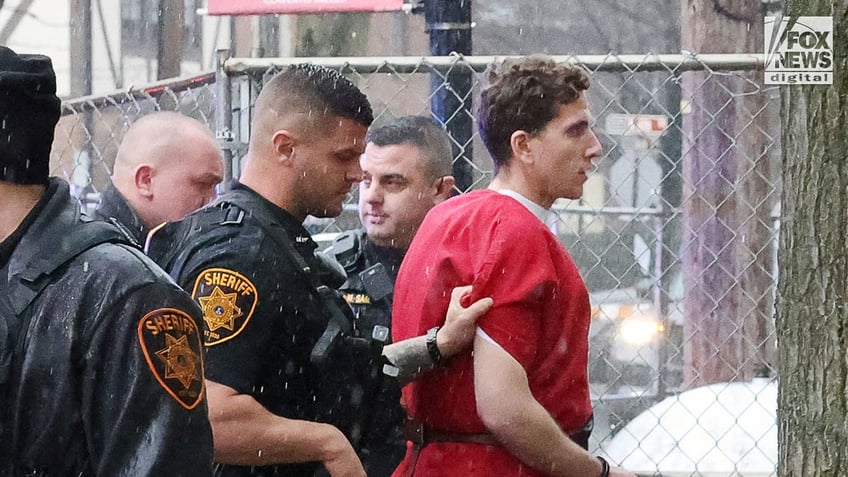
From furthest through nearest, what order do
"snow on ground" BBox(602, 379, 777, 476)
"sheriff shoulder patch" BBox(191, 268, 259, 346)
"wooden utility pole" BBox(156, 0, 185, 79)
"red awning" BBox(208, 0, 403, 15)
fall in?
"wooden utility pole" BBox(156, 0, 185, 79) → "red awning" BBox(208, 0, 403, 15) → "snow on ground" BBox(602, 379, 777, 476) → "sheriff shoulder patch" BBox(191, 268, 259, 346)

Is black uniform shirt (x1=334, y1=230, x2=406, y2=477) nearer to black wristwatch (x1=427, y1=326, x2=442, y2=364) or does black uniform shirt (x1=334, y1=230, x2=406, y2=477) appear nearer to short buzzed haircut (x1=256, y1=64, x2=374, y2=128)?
black wristwatch (x1=427, y1=326, x2=442, y2=364)

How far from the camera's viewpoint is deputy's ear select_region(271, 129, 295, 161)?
3.08m

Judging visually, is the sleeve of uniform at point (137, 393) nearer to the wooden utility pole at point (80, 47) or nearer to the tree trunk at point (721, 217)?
the tree trunk at point (721, 217)

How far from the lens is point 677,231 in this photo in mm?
13078

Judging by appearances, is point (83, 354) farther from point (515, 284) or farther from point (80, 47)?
point (80, 47)

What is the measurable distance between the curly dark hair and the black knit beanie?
4.34 ft

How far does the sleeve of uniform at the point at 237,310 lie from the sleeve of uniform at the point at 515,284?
0.45 metres

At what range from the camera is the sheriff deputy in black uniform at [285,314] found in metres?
2.79

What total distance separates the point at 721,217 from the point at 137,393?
21.2ft

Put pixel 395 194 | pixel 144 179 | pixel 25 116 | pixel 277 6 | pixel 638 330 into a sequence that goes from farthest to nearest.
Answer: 1. pixel 638 330
2. pixel 277 6
3. pixel 144 179
4. pixel 395 194
5. pixel 25 116

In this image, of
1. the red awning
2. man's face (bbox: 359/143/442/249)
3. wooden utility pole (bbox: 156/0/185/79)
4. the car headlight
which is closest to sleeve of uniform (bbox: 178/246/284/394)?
man's face (bbox: 359/143/442/249)

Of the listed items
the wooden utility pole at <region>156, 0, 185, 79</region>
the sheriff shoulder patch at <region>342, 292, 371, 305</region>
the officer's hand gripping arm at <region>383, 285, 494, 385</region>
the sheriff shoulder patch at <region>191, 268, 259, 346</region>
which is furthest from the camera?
the wooden utility pole at <region>156, 0, 185, 79</region>

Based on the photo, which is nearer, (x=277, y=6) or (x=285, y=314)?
(x=285, y=314)

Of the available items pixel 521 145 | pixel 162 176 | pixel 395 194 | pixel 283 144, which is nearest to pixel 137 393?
pixel 283 144
